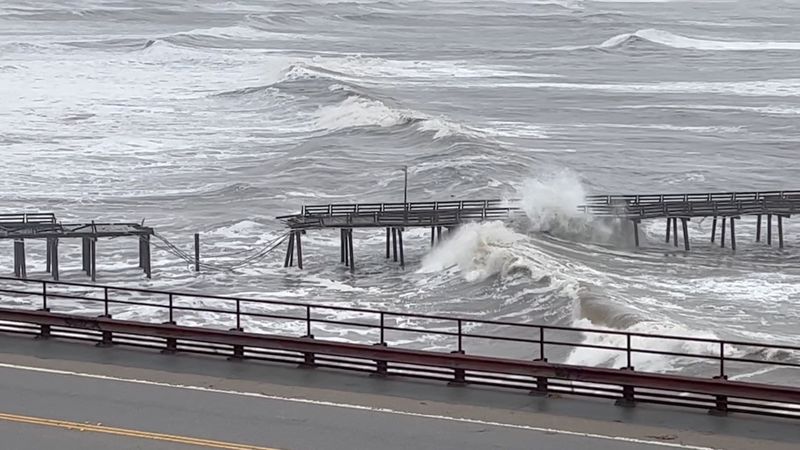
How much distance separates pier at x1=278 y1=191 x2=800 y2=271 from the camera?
45750 mm

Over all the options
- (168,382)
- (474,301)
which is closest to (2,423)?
(168,382)

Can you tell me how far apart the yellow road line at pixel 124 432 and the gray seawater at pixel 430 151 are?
15575 millimetres

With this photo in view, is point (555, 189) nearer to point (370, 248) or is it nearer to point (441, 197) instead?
point (441, 197)

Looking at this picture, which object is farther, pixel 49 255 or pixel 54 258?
pixel 49 255

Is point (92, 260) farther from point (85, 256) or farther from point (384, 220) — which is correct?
point (384, 220)

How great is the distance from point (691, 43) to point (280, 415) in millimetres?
134224

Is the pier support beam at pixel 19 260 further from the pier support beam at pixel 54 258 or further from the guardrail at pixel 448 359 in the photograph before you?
the guardrail at pixel 448 359

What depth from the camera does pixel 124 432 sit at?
16203 millimetres

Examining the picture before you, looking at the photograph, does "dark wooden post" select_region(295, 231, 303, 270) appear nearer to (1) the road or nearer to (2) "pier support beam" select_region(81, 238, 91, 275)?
(2) "pier support beam" select_region(81, 238, 91, 275)

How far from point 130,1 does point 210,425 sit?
7046 inches

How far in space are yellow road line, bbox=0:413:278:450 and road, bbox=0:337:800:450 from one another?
19 millimetres

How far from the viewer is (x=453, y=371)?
60.1 feet

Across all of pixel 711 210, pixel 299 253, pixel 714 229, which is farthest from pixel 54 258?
pixel 714 229

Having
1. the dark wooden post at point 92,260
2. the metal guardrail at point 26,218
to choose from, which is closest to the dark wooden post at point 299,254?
the dark wooden post at point 92,260
